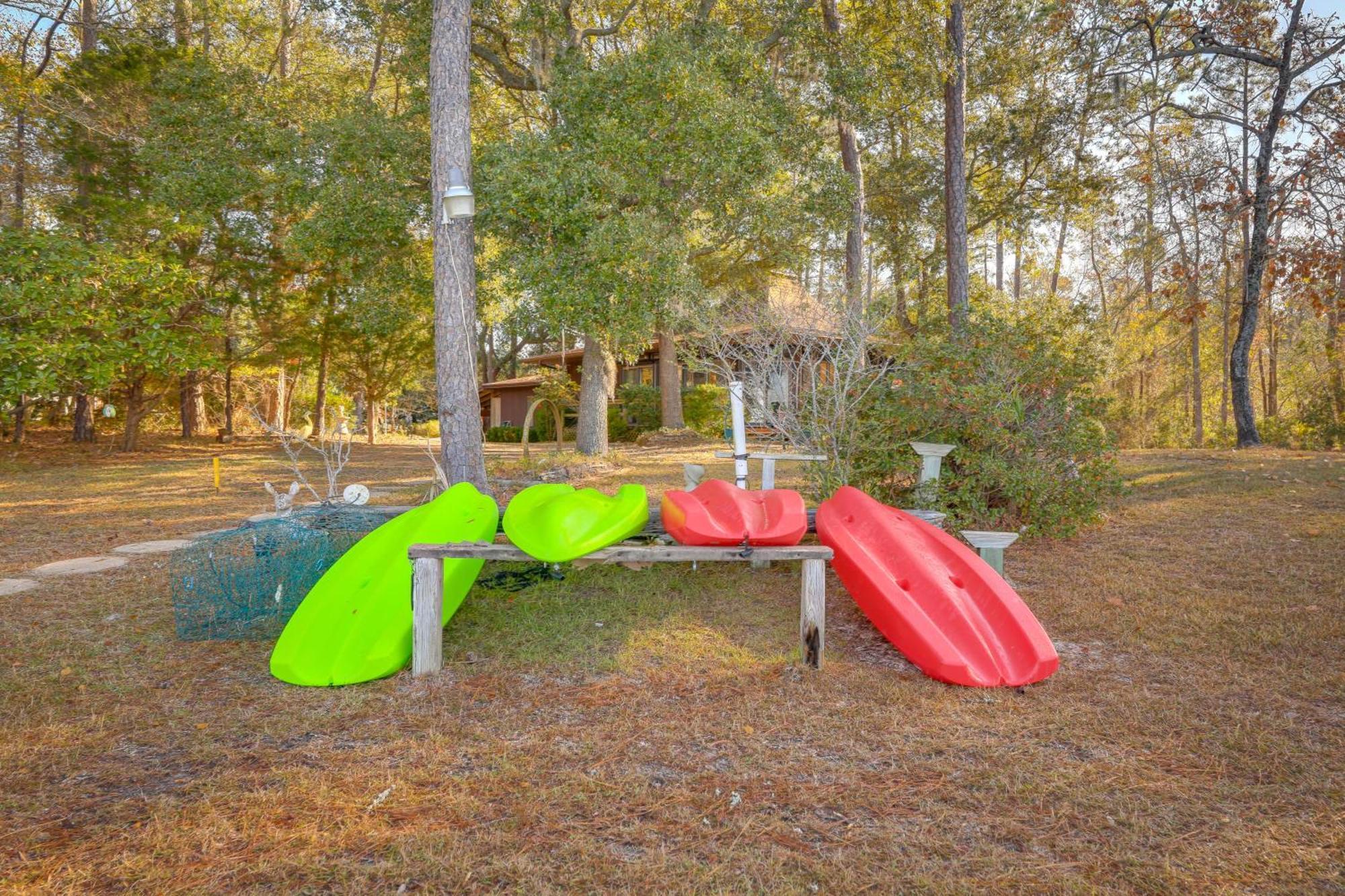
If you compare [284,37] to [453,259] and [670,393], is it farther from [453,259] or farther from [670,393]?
[453,259]

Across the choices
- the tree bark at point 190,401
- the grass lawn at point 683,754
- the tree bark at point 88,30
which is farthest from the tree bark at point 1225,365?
the tree bark at point 190,401

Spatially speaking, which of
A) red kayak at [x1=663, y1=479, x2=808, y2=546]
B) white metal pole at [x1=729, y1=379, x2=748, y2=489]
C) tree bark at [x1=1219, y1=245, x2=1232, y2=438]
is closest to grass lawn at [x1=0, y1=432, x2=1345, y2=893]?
red kayak at [x1=663, y1=479, x2=808, y2=546]

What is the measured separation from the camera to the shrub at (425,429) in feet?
89.2

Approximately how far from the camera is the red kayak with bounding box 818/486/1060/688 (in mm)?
3350

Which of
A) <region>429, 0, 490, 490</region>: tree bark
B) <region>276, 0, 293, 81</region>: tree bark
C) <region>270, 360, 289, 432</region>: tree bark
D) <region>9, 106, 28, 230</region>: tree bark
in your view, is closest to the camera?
<region>429, 0, 490, 490</region>: tree bark

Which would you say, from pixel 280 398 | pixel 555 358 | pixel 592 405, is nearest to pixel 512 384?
pixel 555 358

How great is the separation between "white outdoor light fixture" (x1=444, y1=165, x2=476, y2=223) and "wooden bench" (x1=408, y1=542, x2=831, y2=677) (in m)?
3.54

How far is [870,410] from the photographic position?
21.4 feet

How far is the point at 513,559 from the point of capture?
354 cm

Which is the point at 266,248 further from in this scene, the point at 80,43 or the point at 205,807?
the point at 205,807

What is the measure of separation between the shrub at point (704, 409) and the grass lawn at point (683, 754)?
47.2 feet

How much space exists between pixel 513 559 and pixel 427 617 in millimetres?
482

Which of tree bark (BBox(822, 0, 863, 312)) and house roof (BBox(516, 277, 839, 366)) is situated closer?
house roof (BBox(516, 277, 839, 366))

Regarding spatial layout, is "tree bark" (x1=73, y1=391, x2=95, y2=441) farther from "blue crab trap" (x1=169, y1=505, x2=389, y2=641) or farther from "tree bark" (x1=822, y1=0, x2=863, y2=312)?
"tree bark" (x1=822, y1=0, x2=863, y2=312)
